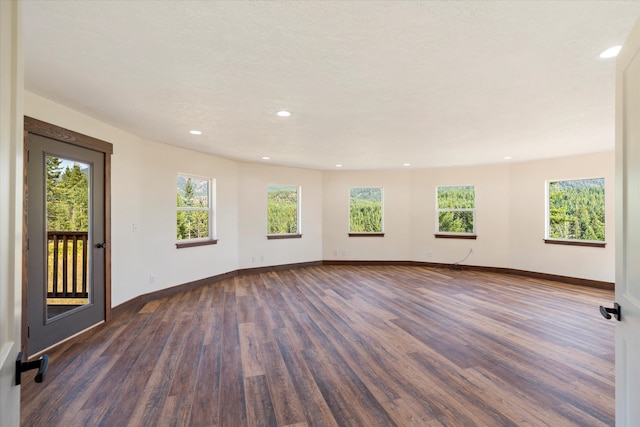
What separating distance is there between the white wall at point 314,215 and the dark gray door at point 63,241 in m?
0.28

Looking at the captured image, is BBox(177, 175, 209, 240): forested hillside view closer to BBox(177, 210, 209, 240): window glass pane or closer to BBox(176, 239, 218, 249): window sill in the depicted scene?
BBox(177, 210, 209, 240): window glass pane

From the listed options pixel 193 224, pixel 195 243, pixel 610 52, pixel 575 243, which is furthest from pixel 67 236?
pixel 575 243

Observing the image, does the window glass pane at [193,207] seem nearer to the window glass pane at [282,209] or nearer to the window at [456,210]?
the window glass pane at [282,209]

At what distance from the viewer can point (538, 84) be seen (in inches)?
99.5

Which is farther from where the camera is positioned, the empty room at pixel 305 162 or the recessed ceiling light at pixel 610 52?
the recessed ceiling light at pixel 610 52

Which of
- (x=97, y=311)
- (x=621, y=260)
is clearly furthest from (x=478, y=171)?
(x=97, y=311)

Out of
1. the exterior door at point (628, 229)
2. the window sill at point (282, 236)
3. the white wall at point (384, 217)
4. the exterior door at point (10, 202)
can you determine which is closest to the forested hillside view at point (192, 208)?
the window sill at point (282, 236)

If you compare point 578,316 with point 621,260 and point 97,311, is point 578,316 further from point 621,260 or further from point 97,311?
point 97,311

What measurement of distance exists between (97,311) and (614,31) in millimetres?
Answer: 5174

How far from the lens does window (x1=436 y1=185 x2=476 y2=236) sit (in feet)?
23.2

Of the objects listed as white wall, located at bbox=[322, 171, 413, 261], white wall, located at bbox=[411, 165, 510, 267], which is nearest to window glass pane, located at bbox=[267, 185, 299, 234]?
white wall, located at bbox=[322, 171, 413, 261]

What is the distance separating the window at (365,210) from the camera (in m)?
7.72

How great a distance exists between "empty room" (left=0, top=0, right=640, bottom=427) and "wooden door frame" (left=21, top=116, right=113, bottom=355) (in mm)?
28

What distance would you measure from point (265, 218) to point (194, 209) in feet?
5.35
